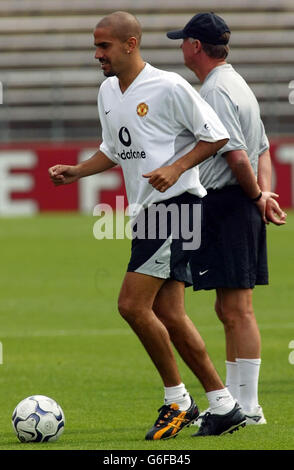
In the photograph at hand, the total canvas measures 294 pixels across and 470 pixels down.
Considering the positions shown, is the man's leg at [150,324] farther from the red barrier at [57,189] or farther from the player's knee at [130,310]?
the red barrier at [57,189]

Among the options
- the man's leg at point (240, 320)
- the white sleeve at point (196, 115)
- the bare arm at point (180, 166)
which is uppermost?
the white sleeve at point (196, 115)

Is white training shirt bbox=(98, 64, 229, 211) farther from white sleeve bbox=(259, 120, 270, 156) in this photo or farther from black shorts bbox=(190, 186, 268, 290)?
white sleeve bbox=(259, 120, 270, 156)

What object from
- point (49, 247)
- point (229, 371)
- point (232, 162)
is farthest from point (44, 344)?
point (49, 247)

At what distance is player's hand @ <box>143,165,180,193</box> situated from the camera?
5.05 metres

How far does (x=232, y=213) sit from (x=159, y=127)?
29.7 inches

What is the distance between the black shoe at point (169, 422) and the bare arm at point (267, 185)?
3.63 feet

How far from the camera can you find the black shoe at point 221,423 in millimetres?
5375

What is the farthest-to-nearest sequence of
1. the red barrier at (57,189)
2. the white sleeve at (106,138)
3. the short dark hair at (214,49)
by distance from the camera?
the red barrier at (57,189) < the short dark hair at (214,49) < the white sleeve at (106,138)

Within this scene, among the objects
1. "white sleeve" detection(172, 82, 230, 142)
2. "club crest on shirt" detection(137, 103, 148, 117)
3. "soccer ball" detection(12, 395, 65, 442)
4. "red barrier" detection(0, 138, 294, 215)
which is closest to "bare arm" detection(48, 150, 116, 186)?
"club crest on shirt" detection(137, 103, 148, 117)

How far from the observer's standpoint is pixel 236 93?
581 cm

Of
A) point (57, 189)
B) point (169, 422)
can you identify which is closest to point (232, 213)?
point (169, 422)

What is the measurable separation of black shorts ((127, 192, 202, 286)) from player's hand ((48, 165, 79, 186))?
0.55m

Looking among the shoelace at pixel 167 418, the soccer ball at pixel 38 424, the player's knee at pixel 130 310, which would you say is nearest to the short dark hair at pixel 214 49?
the player's knee at pixel 130 310

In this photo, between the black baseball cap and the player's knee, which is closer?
the player's knee
